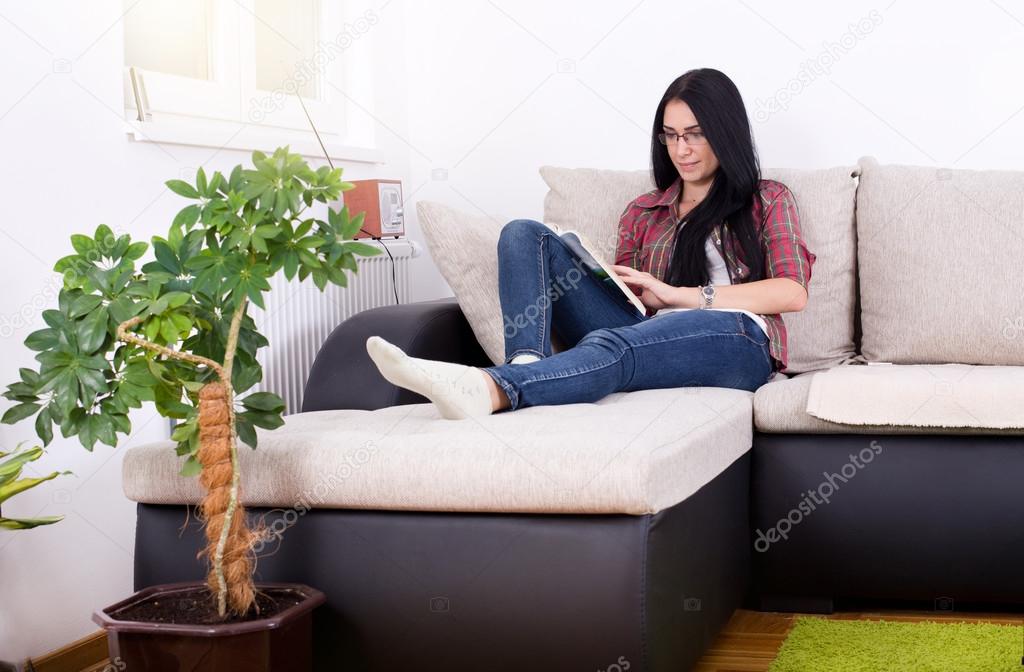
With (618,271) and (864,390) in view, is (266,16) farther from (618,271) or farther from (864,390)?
(864,390)

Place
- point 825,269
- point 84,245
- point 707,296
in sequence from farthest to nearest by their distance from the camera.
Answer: point 825,269 < point 707,296 < point 84,245

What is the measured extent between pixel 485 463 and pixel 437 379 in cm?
31

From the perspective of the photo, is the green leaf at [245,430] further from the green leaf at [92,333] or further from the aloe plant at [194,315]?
the green leaf at [92,333]

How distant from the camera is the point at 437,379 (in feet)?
5.91

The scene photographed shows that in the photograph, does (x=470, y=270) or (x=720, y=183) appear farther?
(x=720, y=183)

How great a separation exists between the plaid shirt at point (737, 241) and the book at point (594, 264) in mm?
180

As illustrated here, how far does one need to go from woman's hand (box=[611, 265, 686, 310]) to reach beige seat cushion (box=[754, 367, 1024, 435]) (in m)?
0.33

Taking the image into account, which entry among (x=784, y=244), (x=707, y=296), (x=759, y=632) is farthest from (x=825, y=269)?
(x=759, y=632)

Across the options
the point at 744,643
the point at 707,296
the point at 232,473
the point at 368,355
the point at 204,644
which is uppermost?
the point at 707,296

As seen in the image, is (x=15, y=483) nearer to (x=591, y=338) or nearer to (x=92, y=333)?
(x=92, y=333)

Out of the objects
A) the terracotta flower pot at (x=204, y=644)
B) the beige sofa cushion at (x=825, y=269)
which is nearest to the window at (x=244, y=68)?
the terracotta flower pot at (x=204, y=644)

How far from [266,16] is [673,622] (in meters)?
2.07

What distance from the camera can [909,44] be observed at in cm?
298

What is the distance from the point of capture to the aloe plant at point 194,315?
143 centimetres
